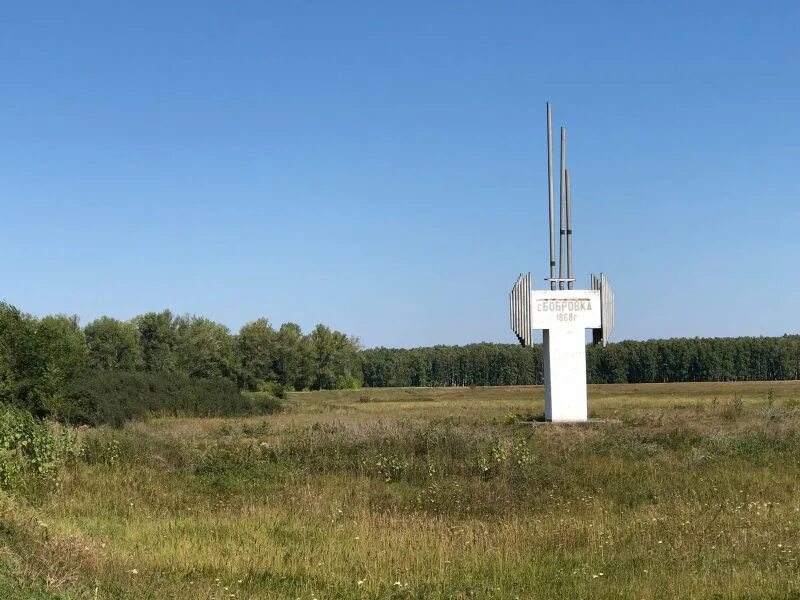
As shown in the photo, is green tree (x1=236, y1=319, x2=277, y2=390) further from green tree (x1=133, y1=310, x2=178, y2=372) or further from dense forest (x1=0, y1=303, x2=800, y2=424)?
green tree (x1=133, y1=310, x2=178, y2=372)

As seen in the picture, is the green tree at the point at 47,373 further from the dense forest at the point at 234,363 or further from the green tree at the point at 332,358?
the green tree at the point at 332,358

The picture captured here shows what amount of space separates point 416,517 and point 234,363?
9196cm

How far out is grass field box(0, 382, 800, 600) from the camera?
812cm

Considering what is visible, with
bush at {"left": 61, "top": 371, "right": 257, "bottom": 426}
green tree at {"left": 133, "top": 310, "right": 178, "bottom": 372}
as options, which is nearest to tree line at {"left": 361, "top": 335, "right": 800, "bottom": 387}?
green tree at {"left": 133, "top": 310, "right": 178, "bottom": 372}

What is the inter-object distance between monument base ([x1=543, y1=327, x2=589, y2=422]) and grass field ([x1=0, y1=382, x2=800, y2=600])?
13.8ft

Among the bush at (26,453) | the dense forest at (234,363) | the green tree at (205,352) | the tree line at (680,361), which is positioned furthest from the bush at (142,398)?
the tree line at (680,361)

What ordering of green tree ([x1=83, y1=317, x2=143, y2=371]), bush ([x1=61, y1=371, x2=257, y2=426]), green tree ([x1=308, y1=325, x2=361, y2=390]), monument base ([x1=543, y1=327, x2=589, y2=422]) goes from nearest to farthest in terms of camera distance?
monument base ([x1=543, y1=327, x2=589, y2=422]) → bush ([x1=61, y1=371, x2=257, y2=426]) → green tree ([x1=83, y1=317, x2=143, y2=371]) → green tree ([x1=308, y1=325, x2=361, y2=390])

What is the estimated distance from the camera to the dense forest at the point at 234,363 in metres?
34.7

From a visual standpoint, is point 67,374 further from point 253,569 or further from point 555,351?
→ point 253,569

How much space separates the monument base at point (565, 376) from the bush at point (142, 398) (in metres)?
20.1

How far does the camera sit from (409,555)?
947cm

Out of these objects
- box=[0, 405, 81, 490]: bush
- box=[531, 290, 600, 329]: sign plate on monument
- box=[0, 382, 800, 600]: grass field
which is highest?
box=[531, 290, 600, 329]: sign plate on monument

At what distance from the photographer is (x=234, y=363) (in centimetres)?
10150

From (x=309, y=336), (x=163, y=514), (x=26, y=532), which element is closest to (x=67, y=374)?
(x=163, y=514)
